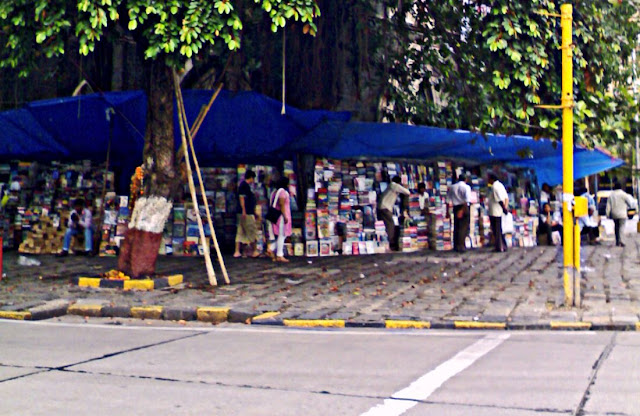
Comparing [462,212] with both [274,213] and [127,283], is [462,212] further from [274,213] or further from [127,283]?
[127,283]

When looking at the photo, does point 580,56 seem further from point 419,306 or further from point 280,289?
point 280,289

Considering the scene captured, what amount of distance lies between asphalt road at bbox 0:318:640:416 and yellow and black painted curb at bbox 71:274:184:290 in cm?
294

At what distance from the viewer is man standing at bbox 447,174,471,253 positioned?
59.4 ft

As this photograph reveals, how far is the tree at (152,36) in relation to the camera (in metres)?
9.95

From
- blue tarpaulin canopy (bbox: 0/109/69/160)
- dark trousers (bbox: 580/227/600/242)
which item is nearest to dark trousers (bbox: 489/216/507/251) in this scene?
dark trousers (bbox: 580/227/600/242)

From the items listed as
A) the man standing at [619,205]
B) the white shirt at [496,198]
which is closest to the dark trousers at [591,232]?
the man standing at [619,205]

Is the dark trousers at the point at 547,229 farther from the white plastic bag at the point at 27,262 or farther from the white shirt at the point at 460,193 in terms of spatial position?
the white plastic bag at the point at 27,262

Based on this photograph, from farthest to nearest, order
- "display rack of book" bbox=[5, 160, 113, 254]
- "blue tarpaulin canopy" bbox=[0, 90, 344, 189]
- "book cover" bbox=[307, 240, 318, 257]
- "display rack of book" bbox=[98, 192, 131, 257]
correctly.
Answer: "display rack of book" bbox=[5, 160, 113, 254] → "display rack of book" bbox=[98, 192, 131, 257] → "book cover" bbox=[307, 240, 318, 257] → "blue tarpaulin canopy" bbox=[0, 90, 344, 189]

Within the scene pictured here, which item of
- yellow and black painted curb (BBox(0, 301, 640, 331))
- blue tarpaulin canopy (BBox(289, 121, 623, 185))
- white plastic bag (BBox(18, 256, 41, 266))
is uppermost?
blue tarpaulin canopy (BBox(289, 121, 623, 185))

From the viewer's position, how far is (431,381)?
582cm

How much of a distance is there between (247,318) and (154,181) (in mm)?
3682

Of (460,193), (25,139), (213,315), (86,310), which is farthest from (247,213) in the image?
(213,315)

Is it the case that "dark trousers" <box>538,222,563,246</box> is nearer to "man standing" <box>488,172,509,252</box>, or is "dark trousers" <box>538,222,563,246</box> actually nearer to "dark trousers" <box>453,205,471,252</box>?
"man standing" <box>488,172,509,252</box>

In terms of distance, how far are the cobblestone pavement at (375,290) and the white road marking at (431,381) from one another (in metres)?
1.38
